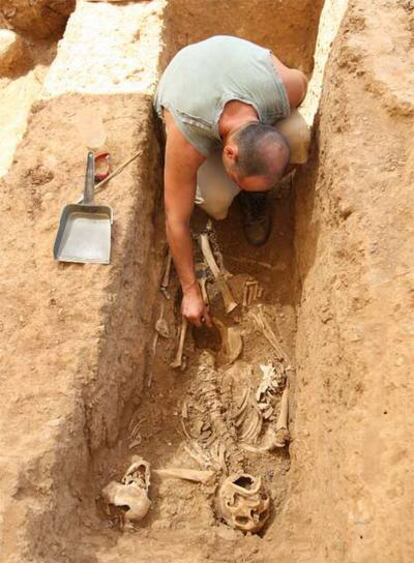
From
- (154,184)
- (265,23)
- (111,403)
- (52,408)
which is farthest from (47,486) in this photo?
(265,23)

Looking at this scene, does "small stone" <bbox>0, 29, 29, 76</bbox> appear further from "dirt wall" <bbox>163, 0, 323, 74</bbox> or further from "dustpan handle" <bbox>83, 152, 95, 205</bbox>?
"dustpan handle" <bbox>83, 152, 95, 205</bbox>

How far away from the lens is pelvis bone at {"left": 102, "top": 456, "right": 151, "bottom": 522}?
91.1 inches

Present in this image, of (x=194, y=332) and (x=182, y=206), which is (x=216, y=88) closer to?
(x=182, y=206)

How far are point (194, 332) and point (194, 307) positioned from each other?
165 millimetres

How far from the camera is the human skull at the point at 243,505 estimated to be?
2324mm

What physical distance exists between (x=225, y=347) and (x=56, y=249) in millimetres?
921

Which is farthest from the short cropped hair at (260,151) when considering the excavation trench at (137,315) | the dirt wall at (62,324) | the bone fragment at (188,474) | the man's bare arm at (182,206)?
the bone fragment at (188,474)

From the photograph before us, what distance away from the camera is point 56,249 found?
2.64 meters

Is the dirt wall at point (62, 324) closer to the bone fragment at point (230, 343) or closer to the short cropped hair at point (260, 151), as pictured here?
the bone fragment at point (230, 343)

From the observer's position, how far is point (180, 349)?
2.89 metres

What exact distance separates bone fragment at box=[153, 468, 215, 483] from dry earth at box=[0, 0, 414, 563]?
34 mm

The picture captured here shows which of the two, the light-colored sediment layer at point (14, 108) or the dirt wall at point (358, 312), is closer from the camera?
the dirt wall at point (358, 312)

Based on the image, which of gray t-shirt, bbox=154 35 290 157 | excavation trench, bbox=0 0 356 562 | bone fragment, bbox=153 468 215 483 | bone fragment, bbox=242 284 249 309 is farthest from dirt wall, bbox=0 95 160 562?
bone fragment, bbox=242 284 249 309

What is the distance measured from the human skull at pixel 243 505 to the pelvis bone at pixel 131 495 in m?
0.29
